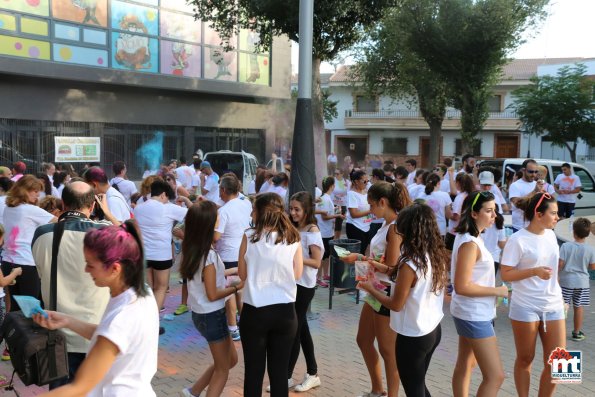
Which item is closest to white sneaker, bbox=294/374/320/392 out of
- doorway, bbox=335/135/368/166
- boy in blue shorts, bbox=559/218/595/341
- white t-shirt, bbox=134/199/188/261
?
white t-shirt, bbox=134/199/188/261

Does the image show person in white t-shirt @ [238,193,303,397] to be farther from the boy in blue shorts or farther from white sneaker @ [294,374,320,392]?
the boy in blue shorts

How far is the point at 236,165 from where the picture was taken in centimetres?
1719

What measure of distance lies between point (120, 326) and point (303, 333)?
2.77m

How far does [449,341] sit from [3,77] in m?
17.1

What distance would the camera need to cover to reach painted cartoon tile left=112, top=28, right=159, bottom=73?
19.8m

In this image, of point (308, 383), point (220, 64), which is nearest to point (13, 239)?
point (308, 383)

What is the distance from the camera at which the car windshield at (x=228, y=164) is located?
17.1m

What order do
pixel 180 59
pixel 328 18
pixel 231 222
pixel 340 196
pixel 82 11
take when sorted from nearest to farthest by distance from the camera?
1. pixel 231 222
2. pixel 340 196
3. pixel 328 18
4. pixel 82 11
5. pixel 180 59

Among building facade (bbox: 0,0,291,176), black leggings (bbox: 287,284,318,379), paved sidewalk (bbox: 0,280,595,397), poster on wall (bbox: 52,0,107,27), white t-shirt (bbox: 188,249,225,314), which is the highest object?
poster on wall (bbox: 52,0,107,27)

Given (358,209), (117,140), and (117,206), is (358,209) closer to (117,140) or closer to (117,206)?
(117,206)

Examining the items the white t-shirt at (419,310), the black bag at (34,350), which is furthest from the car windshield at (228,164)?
the black bag at (34,350)

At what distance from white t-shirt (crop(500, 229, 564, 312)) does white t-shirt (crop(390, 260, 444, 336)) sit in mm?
882

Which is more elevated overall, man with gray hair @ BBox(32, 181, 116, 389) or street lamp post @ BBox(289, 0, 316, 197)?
street lamp post @ BBox(289, 0, 316, 197)

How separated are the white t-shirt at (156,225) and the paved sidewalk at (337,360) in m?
0.99
